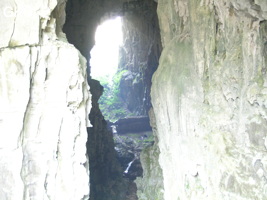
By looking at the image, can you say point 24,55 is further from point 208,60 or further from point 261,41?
point 261,41

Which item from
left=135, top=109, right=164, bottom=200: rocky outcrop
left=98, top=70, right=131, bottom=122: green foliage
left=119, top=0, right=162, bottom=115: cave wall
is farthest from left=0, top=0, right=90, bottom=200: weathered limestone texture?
left=98, top=70, right=131, bottom=122: green foliage

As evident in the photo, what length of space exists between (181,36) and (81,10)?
6245 millimetres

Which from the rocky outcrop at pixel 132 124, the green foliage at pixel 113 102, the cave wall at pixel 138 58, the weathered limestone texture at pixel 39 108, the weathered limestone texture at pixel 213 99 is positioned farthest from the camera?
the green foliage at pixel 113 102

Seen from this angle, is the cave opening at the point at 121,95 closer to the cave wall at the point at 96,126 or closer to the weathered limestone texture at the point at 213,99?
the cave wall at the point at 96,126

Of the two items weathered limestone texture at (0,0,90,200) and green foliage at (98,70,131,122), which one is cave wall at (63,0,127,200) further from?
green foliage at (98,70,131,122)

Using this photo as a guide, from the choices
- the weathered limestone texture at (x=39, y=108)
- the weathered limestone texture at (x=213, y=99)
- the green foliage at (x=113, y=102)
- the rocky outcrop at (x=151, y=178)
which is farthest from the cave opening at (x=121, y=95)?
the weathered limestone texture at (x=39, y=108)

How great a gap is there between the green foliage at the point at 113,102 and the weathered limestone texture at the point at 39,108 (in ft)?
51.9

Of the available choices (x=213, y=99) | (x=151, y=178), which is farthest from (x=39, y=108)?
(x=151, y=178)

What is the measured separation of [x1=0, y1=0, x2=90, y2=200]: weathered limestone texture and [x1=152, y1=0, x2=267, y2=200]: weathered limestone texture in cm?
A: 263

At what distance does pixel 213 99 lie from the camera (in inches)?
257

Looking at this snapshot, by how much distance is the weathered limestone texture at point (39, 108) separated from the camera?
4.91 metres

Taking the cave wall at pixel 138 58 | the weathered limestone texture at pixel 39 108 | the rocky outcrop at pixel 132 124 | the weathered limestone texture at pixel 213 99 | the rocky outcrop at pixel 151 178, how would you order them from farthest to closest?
1. the rocky outcrop at pixel 132 124
2. the cave wall at pixel 138 58
3. the rocky outcrop at pixel 151 178
4. the weathered limestone texture at pixel 213 99
5. the weathered limestone texture at pixel 39 108

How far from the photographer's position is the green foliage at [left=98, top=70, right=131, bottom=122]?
21.7 meters

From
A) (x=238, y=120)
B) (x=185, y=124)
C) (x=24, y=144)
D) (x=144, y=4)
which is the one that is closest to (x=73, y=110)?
(x=24, y=144)
